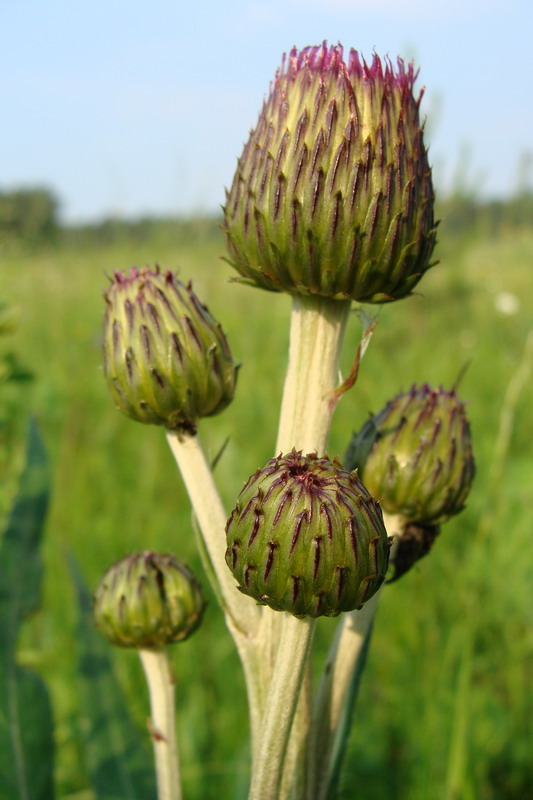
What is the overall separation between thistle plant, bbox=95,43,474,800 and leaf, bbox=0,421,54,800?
29 centimetres

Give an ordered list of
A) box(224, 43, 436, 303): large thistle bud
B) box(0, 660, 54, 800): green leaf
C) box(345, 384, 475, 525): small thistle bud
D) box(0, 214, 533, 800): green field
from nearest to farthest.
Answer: box(224, 43, 436, 303): large thistle bud < box(345, 384, 475, 525): small thistle bud < box(0, 660, 54, 800): green leaf < box(0, 214, 533, 800): green field

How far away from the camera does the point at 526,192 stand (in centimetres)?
930

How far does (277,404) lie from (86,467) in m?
1.64

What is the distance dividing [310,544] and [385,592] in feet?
9.89

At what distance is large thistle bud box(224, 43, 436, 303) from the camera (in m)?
1.40

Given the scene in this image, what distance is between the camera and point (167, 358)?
158 cm

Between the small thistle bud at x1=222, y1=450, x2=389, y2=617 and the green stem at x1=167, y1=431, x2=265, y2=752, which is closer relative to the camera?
the small thistle bud at x1=222, y1=450, x2=389, y2=617

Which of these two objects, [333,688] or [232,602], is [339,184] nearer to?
[232,602]

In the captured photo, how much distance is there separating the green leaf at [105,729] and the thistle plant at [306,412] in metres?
0.45

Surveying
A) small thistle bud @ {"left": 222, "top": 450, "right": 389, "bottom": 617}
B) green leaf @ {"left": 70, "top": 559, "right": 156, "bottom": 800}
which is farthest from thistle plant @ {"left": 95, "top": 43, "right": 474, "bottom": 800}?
green leaf @ {"left": 70, "top": 559, "right": 156, "bottom": 800}

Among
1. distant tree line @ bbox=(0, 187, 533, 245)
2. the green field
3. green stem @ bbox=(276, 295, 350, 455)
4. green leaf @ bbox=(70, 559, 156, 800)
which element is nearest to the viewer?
green stem @ bbox=(276, 295, 350, 455)

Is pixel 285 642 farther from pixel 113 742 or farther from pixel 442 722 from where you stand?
pixel 442 722

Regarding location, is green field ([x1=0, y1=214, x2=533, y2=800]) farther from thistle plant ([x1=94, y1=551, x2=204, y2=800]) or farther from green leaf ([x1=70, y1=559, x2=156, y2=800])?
thistle plant ([x1=94, y1=551, x2=204, y2=800])

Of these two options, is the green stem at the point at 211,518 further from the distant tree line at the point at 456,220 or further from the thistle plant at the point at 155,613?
the distant tree line at the point at 456,220
